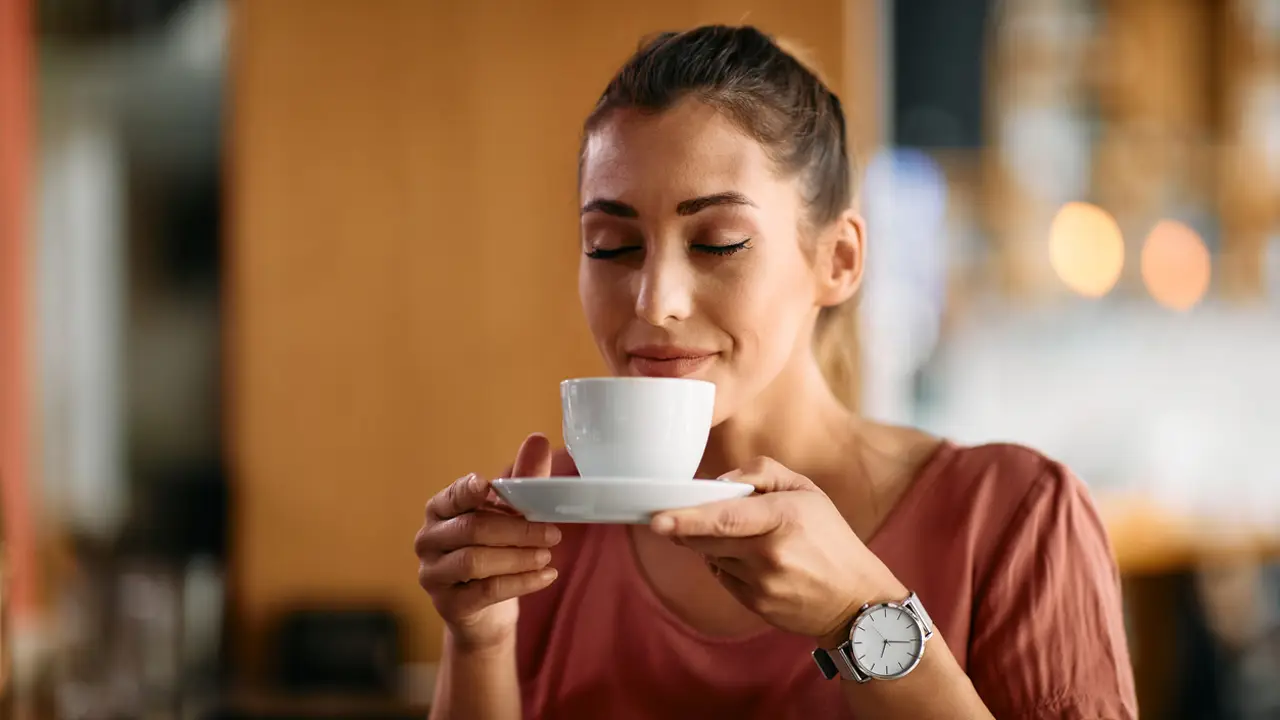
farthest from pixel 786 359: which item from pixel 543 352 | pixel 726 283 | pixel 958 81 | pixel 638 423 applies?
pixel 958 81

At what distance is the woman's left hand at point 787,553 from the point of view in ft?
2.64

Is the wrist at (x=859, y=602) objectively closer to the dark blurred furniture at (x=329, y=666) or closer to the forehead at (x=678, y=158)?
the forehead at (x=678, y=158)

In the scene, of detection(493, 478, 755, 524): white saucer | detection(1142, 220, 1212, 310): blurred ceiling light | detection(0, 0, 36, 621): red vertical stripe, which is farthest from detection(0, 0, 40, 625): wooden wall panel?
detection(1142, 220, 1212, 310): blurred ceiling light

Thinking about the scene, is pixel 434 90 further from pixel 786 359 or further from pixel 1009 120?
pixel 1009 120

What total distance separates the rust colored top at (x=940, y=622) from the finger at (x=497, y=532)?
315mm

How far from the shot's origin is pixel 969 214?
5.18 m

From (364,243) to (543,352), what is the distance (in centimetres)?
54

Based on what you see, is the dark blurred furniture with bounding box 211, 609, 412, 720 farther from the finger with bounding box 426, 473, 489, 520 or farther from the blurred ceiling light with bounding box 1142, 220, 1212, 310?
the blurred ceiling light with bounding box 1142, 220, 1212, 310

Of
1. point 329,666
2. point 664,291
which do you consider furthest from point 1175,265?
point 664,291

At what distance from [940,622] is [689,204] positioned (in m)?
0.42

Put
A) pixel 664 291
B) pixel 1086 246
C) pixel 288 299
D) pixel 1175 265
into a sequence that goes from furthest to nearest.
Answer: pixel 1175 265 < pixel 1086 246 < pixel 288 299 < pixel 664 291

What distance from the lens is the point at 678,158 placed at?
3.42 ft

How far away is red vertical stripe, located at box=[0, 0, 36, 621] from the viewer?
2930mm

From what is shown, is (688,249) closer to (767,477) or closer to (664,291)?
(664,291)
